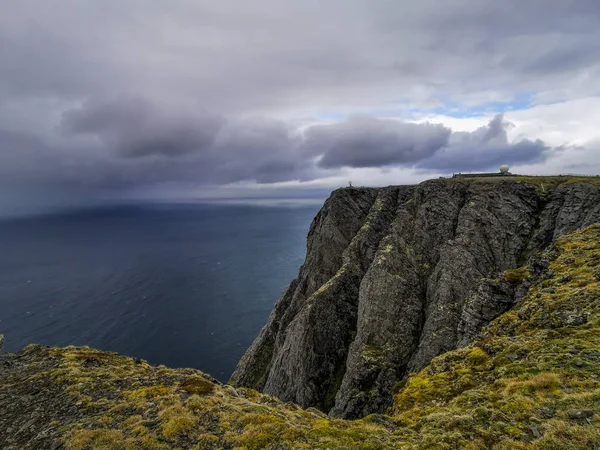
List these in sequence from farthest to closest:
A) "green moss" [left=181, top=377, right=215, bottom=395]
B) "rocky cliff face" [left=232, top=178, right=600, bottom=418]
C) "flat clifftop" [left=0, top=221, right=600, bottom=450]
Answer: "rocky cliff face" [left=232, top=178, right=600, bottom=418] → "green moss" [left=181, top=377, right=215, bottom=395] → "flat clifftop" [left=0, top=221, right=600, bottom=450]

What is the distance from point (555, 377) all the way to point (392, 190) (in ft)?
252

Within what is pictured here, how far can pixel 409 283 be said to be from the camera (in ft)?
211

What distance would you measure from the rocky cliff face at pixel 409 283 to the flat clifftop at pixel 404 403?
17.1 m

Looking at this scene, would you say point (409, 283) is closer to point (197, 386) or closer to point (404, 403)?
point (404, 403)

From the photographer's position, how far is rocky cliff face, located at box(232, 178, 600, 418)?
173 feet

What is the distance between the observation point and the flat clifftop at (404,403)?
1502 centimetres

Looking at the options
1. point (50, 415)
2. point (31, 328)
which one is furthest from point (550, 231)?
point (31, 328)

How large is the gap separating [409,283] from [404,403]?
43421 mm

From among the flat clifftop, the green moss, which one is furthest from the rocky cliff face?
the green moss

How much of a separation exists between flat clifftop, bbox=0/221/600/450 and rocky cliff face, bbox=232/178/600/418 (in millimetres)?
17061

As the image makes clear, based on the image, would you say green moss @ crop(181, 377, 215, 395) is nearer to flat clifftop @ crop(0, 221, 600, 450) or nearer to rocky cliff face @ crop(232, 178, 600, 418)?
flat clifftop @ crop(0, 221, 600, 450)

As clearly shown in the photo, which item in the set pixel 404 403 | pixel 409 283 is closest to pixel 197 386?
pixel 404 403

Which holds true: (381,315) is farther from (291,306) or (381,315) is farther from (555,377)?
(555,377)

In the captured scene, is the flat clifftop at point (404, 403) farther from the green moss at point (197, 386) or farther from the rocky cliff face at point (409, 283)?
the rocky cliff face at point (409, 283)
